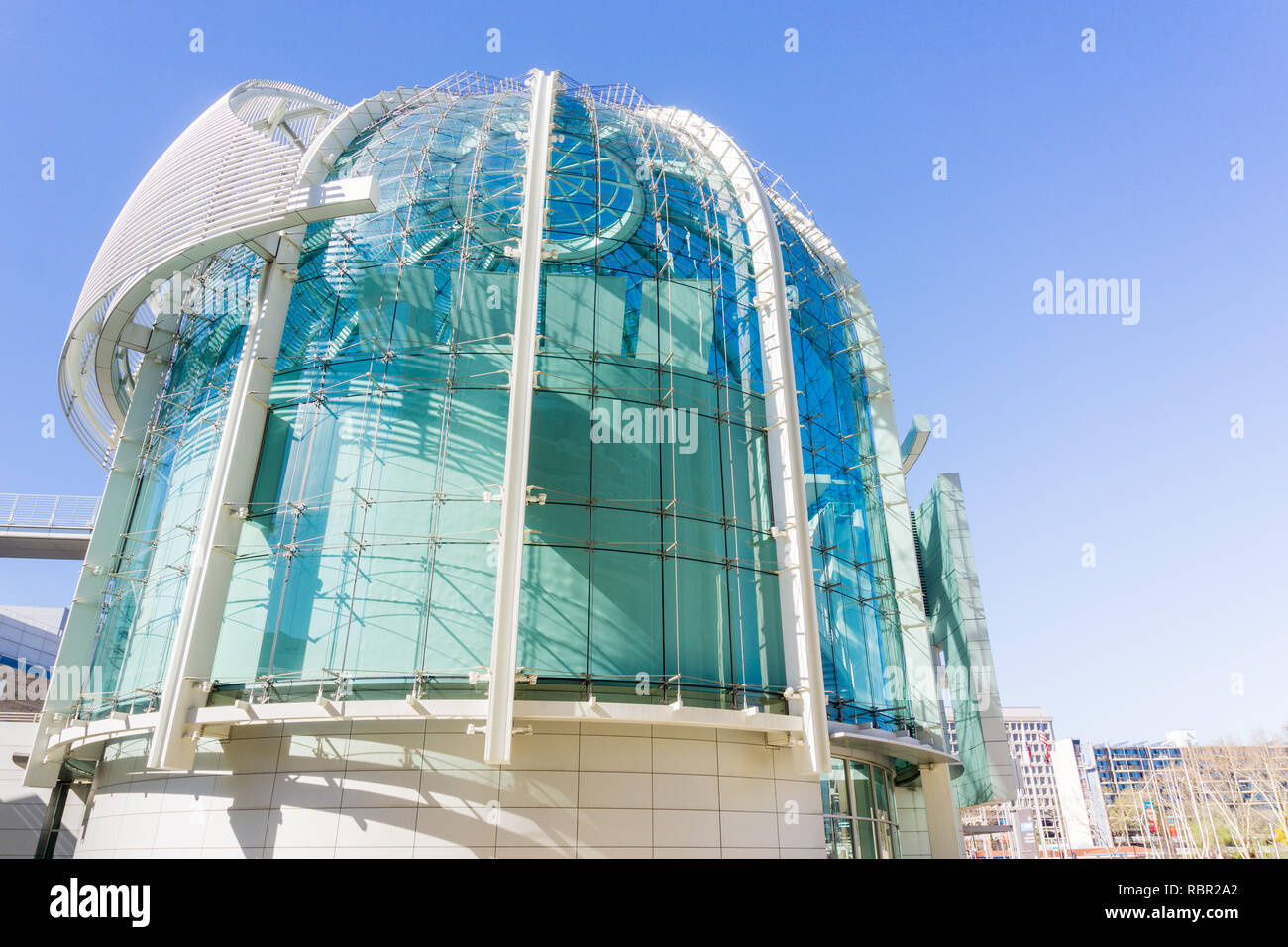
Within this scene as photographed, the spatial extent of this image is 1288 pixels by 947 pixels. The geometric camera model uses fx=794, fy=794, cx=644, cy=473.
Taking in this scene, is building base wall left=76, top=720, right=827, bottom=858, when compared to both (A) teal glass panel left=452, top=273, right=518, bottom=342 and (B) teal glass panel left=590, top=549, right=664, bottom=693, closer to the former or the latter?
(B) teal glass panel left=590, top=549, right=664, bottom=693

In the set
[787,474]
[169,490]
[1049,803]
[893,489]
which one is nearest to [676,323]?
[787,474]

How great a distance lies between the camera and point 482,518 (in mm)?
17344

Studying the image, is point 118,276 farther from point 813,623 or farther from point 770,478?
point 813,623

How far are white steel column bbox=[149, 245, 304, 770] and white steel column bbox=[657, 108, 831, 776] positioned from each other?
12.0 m

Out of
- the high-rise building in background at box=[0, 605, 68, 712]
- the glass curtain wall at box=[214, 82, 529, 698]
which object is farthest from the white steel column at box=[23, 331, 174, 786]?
the high-rise building in background at box=[0, 605, 68, 712]

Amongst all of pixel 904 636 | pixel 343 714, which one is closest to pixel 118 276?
pixel 343 714

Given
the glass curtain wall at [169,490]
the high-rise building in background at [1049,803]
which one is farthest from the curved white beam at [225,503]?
the high-rise building in background at [1049,803]

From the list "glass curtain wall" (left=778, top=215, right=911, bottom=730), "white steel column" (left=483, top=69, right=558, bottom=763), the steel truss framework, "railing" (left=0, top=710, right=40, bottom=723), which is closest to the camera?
"white steel column" (left=483, top=69, right=558, bottom=763)

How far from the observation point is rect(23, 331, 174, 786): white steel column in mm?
19766

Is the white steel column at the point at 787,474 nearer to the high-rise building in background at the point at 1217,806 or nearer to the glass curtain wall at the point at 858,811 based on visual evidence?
the glass curtain wall at the point at 858,811

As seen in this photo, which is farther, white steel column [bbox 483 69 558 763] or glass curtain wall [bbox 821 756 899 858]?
glass curtain wall [bbox 821 756 899 858]

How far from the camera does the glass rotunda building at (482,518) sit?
15.1 metres

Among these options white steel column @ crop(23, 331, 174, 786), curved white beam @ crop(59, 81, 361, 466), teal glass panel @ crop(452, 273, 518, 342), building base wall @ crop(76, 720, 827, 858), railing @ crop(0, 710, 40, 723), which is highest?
curved white beam @ crop(59, 81, 361, 466)
